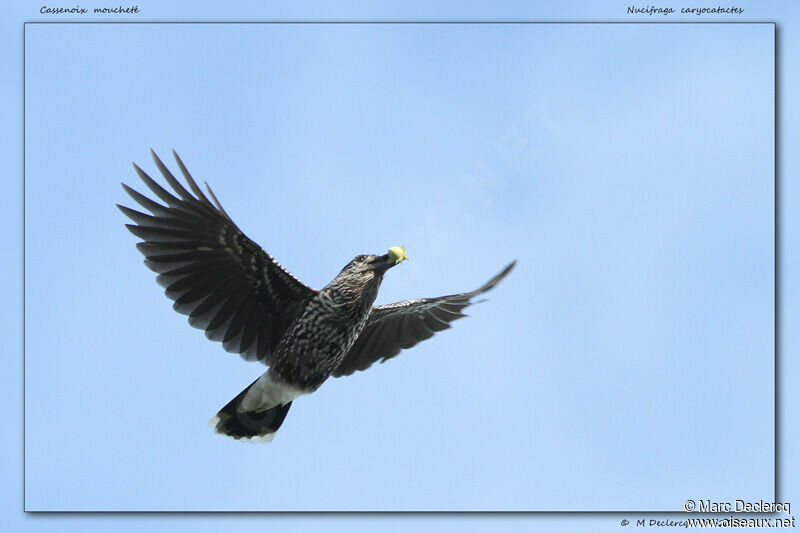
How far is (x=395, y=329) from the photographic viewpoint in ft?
39.1

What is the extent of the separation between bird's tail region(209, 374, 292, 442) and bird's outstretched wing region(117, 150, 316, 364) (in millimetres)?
512

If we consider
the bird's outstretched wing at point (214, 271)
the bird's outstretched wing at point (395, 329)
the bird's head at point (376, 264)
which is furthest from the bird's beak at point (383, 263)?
the bird's outstretched wing at point (395, 329)

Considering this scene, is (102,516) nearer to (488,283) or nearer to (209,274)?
(209,274)

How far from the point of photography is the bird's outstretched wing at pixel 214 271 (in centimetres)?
1065

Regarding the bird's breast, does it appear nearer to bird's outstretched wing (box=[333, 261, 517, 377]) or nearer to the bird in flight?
the bird in flight

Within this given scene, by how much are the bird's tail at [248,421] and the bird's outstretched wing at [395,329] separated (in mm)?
886

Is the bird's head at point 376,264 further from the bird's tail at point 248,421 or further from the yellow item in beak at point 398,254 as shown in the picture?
the bird's tail at point 248,421

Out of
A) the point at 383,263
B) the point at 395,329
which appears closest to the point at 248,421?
the point at 395,329

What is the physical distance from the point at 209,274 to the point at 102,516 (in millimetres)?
2399

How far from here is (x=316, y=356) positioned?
425 inches

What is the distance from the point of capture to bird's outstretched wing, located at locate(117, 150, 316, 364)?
34.9 ft

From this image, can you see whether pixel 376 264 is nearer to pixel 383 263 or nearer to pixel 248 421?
pixel 383 263

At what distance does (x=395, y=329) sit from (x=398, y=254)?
4.46 feet

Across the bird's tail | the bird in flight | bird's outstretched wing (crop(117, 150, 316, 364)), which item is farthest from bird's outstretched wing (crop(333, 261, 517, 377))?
bird's outstretched wing (crop(117, 150, 316, 364))
